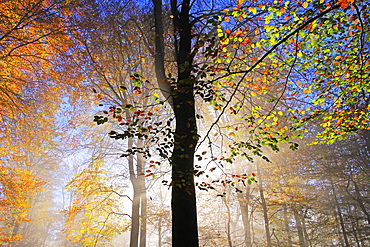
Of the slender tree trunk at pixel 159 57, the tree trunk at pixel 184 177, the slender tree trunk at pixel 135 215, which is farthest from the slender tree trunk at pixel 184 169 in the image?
the slender tree trunk at pixel 135 215

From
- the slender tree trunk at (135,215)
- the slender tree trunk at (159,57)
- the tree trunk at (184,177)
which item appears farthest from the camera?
the slender tree trunk at (135,215)

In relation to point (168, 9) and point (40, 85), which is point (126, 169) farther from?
point (168, 9)

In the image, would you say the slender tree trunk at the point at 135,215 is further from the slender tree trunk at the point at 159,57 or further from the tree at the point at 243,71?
the tree at the point at 243,71

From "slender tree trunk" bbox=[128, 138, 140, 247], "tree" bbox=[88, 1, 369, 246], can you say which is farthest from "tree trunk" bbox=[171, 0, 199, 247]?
"slender tree trunk" bbox=[128, 138, 140, 247]

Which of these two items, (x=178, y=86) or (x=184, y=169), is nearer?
(x=178, y=86)

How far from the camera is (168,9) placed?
579 centimetres

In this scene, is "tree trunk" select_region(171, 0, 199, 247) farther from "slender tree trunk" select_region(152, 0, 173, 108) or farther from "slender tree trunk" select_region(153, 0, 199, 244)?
"slender tree trunk" select_region(152, 0, 173, 108)

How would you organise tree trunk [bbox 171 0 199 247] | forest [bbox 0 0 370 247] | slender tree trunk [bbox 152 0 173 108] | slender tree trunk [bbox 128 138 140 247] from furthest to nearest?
1. slender tree trunk [bbox 128 138 140 247]
2. slender tree trunk [bbox 152 0 173 108]
3. forest [bbox 0 0 370 247]
4. tree trunk [bbox 171 0 199 247]

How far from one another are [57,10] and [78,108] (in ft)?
16.8

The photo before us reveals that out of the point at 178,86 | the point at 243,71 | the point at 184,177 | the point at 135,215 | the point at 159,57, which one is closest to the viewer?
the point at 243,71

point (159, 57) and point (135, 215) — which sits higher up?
point (159, 57)

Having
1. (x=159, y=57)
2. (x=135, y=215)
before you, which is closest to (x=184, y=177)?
(x=159, y=57)

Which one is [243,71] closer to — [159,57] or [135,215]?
[159,57]

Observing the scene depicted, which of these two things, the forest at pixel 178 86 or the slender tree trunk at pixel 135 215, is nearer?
the forest at pixel 178 86
